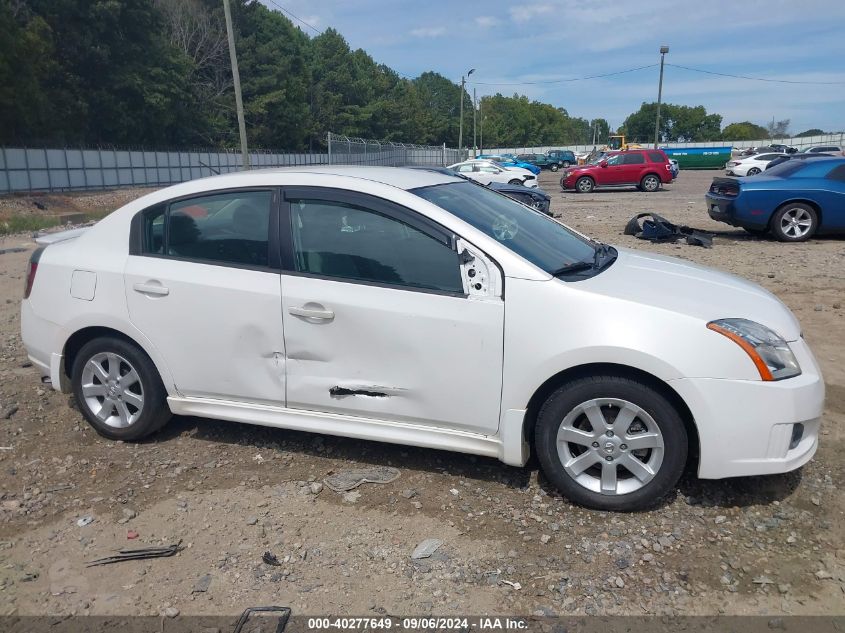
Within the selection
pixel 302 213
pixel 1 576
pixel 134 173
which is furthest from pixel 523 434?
pixel 134 173

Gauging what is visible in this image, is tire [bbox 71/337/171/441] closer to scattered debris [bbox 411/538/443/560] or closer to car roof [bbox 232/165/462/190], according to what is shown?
car roof [bbox 232/165/462/190]

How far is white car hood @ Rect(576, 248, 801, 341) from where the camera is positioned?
3.39 metres

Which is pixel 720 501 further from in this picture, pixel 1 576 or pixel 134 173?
pixel 134 173

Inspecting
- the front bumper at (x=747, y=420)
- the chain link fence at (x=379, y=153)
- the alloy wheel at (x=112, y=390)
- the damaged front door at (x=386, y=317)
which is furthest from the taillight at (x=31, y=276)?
the chain link fence at (x=379, y=153)

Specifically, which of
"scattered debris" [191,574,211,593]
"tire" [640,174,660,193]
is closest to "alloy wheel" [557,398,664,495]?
"scattered debris" [191,574,211,593]

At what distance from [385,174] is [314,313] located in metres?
1.03

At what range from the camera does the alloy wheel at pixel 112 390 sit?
167 inches

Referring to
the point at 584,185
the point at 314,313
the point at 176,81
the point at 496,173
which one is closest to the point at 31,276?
the point at 314,313

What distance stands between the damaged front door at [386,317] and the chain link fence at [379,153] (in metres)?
27.5

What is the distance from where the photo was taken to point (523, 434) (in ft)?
11.5

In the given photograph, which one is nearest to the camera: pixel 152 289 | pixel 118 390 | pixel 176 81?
pixel 152 289

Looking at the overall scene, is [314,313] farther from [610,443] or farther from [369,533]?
[610,443]

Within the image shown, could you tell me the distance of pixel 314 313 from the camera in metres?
3.69

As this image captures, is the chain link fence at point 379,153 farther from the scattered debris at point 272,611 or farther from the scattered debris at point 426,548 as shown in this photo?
the scattered debris at point 272,611
